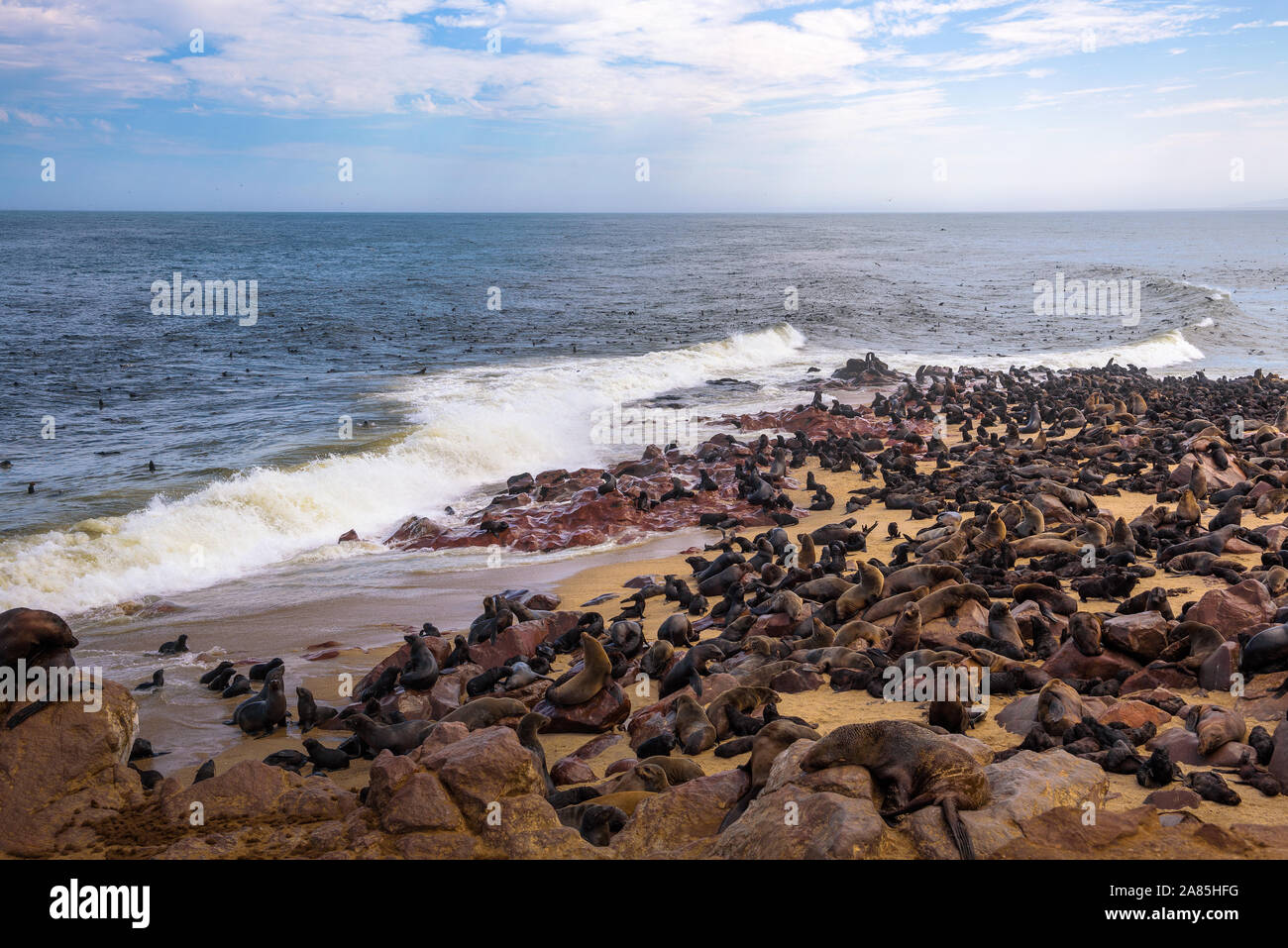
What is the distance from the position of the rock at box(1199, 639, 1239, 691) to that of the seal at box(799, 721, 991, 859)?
3329 mm

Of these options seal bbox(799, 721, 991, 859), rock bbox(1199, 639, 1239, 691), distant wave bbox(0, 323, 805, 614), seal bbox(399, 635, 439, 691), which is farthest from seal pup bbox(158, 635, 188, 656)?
rock bbox(1199, 639, 1239, 691)

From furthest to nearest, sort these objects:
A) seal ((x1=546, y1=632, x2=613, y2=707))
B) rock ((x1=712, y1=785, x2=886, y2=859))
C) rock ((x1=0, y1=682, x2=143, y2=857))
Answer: seal ((x1=546, y1=632, x2=613, y2=707))
rock ((x1=0, y1=682, x2=143, y2=857))
rock ((x1=712, y1=785, x2=886, y2=859))

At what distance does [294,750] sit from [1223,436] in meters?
18.0

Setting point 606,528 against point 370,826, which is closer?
point 370,826

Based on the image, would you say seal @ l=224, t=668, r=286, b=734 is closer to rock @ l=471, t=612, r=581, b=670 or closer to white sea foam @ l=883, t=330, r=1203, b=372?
rock @ l=471, t=612, r=581, b=670

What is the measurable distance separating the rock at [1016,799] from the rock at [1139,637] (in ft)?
8.03

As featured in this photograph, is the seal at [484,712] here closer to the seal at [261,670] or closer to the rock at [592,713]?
the rock at [592,713]

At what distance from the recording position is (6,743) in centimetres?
631

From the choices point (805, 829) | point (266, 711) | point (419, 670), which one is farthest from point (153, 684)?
point (805, 829)

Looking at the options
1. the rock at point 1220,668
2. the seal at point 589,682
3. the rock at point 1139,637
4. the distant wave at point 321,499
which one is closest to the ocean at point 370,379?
the distant wave at point 321,499

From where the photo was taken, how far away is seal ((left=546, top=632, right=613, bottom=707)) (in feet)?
28.4

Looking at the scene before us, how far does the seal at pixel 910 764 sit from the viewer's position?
16.3ft
